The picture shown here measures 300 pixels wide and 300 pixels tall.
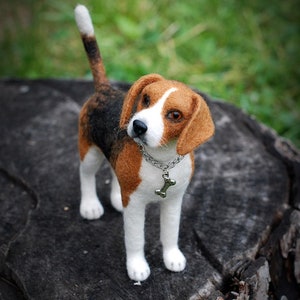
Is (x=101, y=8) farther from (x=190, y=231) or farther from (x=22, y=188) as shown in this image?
(x=190, y=231)

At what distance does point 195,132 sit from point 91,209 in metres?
0.59

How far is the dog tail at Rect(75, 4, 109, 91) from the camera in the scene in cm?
153

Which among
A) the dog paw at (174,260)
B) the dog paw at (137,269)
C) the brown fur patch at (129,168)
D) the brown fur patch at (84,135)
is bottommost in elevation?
the dog paw at (137,269)

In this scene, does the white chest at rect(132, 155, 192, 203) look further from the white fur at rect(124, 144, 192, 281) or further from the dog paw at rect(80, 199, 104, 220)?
the dog paw at rect(80, 199, 104, 220)

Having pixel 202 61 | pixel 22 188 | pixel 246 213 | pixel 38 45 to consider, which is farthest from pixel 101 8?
pixel 246 213

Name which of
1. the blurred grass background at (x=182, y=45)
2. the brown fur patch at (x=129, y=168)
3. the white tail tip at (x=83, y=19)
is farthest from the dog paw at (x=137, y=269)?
the blurred grass background at (x=182, y=45)

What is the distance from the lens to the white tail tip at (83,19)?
1.52m

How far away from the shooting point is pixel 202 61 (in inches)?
122

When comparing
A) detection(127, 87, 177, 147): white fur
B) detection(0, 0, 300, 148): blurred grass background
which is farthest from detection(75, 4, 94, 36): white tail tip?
detection(0, 0, 300, 148): blurred grass background

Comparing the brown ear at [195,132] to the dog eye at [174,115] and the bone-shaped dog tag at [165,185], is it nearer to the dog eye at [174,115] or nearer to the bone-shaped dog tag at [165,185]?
the dog eye at [174,115]

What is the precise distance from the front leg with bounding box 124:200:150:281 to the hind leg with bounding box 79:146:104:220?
0.78 feet

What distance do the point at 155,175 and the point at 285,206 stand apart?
1.86 feet

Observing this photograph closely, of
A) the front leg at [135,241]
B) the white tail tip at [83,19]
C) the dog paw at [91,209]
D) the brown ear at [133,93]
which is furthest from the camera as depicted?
the dog paw at [91,209]

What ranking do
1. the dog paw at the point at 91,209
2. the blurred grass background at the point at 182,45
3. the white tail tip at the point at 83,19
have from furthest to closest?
the blurred grass background at the point at 182,45 → the dog paw at the point at 91,209 → the white tail tip at the point at 83,19
